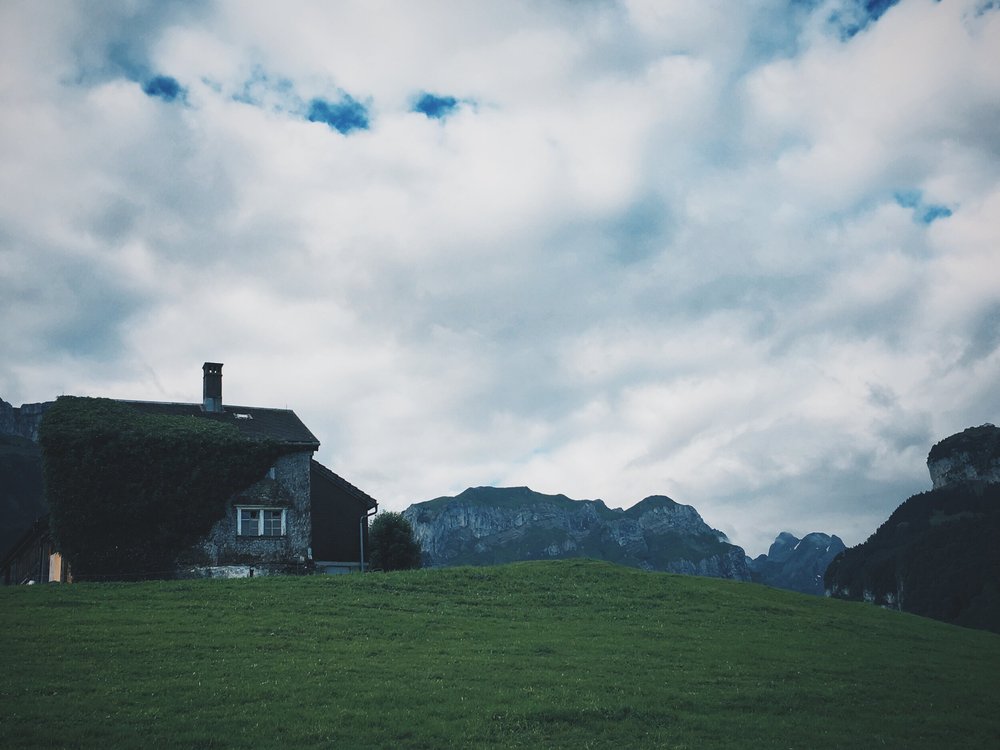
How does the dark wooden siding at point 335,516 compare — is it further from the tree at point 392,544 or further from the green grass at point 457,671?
the green grass at point 457,671

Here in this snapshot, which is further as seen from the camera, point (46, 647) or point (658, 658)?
point (658, 658)

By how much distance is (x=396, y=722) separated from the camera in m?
20.8

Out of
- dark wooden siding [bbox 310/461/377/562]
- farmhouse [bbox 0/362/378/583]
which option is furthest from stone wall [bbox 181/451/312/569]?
dark wooden siding [bbox 310/461/377/562]

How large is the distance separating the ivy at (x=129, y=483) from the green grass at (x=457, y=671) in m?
11.9

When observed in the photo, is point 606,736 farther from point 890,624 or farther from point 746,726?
point 890,624

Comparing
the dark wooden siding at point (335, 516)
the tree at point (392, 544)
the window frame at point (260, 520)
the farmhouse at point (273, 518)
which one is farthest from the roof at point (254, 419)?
the tree at point (392, 544)

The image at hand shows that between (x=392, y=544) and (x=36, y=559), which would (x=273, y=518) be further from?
(x=36, y=559)

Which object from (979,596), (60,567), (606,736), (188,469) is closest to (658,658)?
(606,736)

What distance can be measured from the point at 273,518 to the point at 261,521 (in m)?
0.81

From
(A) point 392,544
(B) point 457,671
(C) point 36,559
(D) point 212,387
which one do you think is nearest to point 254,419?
(D) point 212,387

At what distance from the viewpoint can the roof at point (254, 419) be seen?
56219 millimetres

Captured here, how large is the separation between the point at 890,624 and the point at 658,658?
848 inches

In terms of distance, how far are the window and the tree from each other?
8.48m

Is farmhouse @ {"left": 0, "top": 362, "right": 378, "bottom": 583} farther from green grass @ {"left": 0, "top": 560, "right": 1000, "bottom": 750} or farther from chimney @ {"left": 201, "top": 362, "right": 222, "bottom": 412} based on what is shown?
green grass @ {"left": 0, "top": 560, "right": 1000, "bottom": 750}
